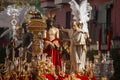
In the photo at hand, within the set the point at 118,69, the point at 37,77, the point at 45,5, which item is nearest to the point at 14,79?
the point at 37,77

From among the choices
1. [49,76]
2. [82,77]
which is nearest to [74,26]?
[82,77]

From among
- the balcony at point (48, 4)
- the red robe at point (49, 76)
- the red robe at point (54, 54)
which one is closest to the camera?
the red robe at point (49, 76)

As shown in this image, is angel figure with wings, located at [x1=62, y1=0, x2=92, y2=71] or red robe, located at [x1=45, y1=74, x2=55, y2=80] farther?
angel figure with wings, located at [x1=62, y1=0, x2=92, y2=71]

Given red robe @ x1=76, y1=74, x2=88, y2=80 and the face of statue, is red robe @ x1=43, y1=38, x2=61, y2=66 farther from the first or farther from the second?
red robe @ x1=76, y1=74, x2=88, y2=80

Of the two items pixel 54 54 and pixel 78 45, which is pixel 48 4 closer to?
pixel 78 45

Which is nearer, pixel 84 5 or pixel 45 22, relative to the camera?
pixel 45 22

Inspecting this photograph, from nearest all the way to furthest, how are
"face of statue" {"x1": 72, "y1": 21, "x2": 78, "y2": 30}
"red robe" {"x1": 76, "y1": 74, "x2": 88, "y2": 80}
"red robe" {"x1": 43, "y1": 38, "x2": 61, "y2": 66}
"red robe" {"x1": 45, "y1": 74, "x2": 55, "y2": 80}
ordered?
"red robe" {"x1": 45, "y1": 74, "x2": 55, "y2": 80} < "red robe" {"x1": 76, "y1": 74, "x2": 88, "y2": 80} < "red robe" {"x1": 43, "y1": 38, "x2": 61, "y2": 66} < "face of statue" {"x1": 72, "y1": 21, "x2": 78, "y2": 30}

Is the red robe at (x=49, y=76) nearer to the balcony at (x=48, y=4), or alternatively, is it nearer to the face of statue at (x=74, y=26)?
the face of statue at (x=74, y=26)

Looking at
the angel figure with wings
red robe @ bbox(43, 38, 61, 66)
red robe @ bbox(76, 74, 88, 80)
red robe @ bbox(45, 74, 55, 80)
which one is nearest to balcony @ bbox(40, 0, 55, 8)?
the angel figure with wings

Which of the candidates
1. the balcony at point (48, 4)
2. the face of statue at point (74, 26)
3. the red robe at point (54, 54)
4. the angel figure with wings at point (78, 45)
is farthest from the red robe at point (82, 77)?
the balcony at point (48, 4)

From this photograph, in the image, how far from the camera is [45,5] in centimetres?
3678

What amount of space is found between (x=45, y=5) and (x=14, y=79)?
21741 millimetres

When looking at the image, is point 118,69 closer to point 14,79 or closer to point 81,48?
point 81,48

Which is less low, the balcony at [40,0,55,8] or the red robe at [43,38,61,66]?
the balcony at [40,0,55,8]
